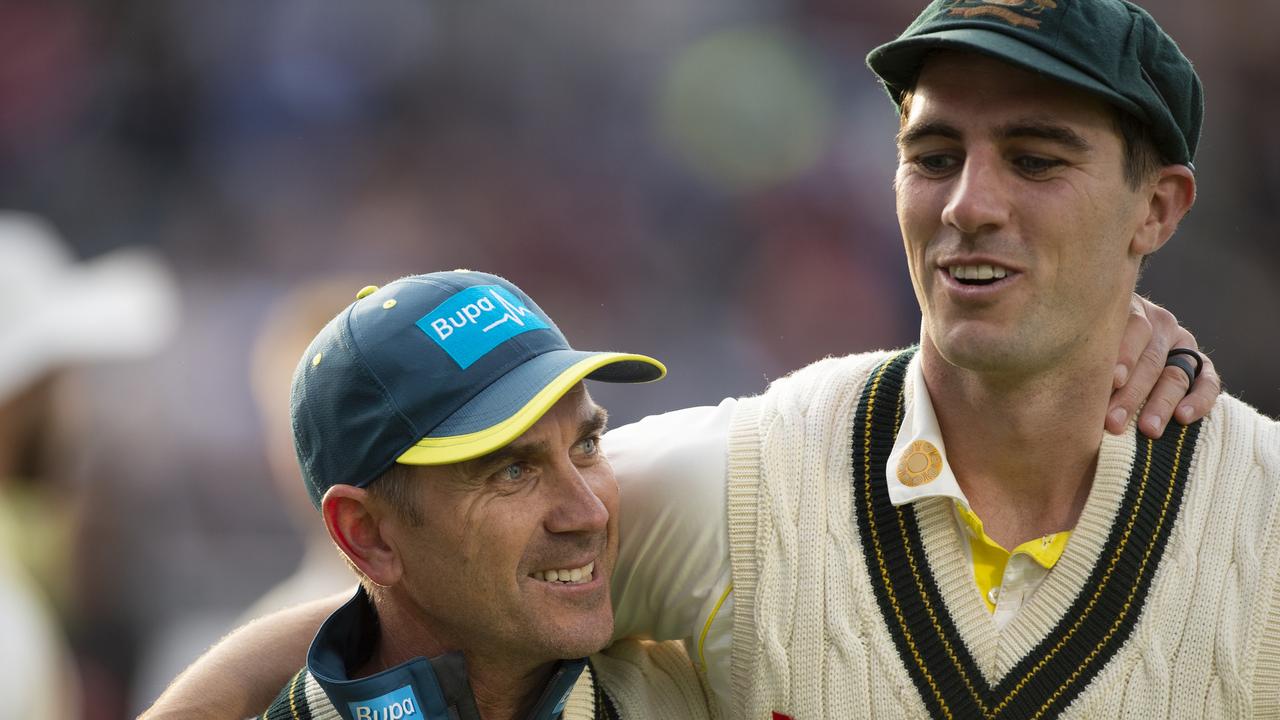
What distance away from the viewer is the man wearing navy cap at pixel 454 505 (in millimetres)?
2232

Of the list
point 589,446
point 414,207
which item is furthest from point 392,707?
point 414,207

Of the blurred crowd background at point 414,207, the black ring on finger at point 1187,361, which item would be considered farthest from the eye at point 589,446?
the blurred crowd background at point 414,207

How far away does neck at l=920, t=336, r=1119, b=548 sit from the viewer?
251 centimetres

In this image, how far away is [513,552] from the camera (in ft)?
7.36

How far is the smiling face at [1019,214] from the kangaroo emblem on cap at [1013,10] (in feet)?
0.24

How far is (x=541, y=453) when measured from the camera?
229 cm

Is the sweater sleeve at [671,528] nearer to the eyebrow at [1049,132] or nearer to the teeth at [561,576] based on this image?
the teeth at [561,576]

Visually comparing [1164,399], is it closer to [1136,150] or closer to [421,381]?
[1136,150]

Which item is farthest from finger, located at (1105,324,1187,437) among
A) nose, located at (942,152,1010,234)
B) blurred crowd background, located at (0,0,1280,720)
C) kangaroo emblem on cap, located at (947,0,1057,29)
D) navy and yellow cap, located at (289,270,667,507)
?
blurred crowd background, located at (0,0,1280,720)

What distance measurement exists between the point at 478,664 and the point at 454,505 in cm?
27

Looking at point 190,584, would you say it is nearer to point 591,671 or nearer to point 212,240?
point 212,240

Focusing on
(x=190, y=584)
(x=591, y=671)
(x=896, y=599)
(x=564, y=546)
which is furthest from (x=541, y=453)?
(x=190, y=584)

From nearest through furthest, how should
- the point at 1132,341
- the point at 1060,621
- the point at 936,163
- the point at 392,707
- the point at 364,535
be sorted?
1. the point at 392,707
2. the point at 364,535
3. the point at 1060,621
4. the point at 936,163
5. the point at 1132,341

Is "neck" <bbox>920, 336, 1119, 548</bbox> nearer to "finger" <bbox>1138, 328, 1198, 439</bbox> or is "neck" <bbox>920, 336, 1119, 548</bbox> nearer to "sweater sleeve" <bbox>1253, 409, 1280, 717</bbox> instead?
"finger" <bbox>1138, 328, 1198, 439</bbox>
